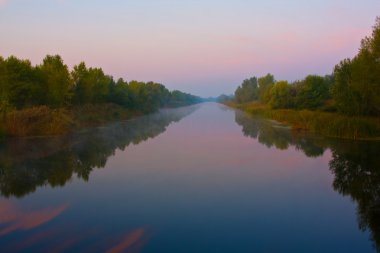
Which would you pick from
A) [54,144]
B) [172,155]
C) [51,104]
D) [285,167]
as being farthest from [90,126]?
[285,167]

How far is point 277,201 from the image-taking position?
496 inches

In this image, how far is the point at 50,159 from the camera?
2009cm

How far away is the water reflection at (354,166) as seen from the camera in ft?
36.5

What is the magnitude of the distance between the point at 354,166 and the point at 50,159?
16051 millimetres

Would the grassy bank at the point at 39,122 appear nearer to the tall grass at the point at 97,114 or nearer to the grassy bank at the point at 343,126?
the tall grass at the point at 97,114

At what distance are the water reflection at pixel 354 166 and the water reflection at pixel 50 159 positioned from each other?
11130 mm

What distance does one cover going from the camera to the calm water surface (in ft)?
30.0

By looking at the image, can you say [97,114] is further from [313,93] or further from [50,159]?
[313,93]

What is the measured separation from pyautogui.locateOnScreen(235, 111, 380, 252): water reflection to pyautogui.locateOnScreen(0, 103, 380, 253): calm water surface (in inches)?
2.2

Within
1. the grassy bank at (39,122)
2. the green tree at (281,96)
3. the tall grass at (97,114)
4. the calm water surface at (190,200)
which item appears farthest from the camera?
the green tree at (281,96)

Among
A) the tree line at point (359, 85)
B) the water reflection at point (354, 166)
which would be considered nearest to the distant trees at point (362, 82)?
the tree line at point (359, 85)

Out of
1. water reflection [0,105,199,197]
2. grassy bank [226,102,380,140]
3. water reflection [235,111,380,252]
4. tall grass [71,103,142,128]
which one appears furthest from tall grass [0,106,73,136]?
grassy bank [226,102,380,140]

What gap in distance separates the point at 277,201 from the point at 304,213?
1369 mm

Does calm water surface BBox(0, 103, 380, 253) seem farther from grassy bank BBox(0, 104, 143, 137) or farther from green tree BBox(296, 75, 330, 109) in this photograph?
green tree BBox(296, 75, 330, 109)
